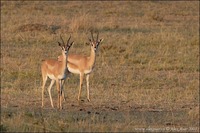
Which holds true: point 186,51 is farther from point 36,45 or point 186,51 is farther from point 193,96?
point 193,96

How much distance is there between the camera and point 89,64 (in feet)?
41.3

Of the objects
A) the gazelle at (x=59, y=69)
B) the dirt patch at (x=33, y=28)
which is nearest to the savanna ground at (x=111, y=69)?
the dirt patch at (x=33, y=28)

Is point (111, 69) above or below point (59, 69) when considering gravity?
below

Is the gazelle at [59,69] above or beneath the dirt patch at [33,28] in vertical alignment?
beneath

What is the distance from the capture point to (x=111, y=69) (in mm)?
16016

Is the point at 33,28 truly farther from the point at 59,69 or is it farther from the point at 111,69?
the point at 59,69

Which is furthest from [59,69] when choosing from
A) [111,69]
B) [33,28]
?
[33,28]

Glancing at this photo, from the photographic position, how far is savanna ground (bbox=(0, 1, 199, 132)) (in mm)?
9148

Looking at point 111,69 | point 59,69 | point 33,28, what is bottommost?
point 111,69

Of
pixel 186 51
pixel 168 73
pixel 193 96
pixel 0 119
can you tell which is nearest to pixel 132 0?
pixel 186 51

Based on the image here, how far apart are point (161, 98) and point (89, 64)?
1.48 m

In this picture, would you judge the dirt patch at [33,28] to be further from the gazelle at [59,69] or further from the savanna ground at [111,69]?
the gazelle at [59,69]

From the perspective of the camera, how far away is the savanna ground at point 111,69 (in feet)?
30.0

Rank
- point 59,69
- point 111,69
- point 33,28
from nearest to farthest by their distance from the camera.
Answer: point 59,69
point 111,69
point 33,28
